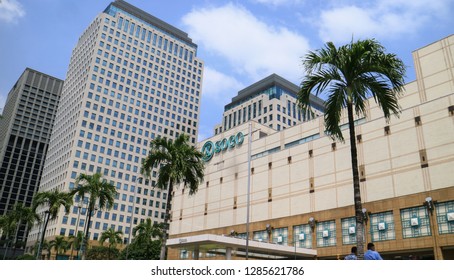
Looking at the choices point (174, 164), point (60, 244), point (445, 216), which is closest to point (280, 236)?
point (445, 216)

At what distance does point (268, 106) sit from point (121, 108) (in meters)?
50.1

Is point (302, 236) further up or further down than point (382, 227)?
further down

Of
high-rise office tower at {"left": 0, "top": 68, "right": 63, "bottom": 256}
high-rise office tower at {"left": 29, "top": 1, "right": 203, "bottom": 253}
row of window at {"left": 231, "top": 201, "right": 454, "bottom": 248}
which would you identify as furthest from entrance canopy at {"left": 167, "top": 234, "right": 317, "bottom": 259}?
high-rise office tower at {"left": 0, "top": 68, "right": 63, "bottom": 256}

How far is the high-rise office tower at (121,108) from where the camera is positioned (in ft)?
403

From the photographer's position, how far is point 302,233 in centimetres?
5550

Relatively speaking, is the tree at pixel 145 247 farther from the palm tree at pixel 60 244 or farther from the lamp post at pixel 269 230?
the lamp post at pixel 269 230

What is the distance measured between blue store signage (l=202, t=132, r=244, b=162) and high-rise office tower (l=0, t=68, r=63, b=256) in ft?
416

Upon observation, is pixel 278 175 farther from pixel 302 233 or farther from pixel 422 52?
pixel 422 52

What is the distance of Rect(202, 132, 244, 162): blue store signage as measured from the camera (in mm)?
75950

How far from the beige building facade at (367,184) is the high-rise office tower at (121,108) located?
59213 millimetres

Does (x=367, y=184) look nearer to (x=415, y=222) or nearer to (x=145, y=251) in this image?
(x=415, y=222)

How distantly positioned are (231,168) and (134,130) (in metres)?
72.7

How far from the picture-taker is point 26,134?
186 metres

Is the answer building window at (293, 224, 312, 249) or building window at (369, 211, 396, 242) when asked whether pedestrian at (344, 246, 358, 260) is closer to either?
building window at (369, 211, 396, 242)
